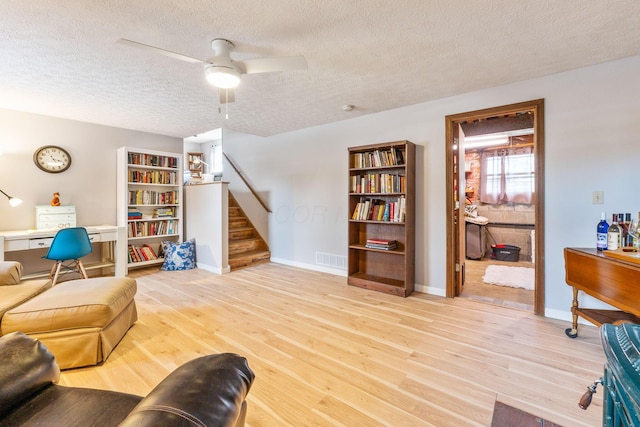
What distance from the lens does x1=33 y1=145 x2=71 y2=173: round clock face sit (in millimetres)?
3740

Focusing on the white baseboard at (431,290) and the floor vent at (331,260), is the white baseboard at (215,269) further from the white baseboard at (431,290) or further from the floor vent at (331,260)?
the white baseboard at (431,290)

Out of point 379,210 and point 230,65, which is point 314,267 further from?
point 230,65

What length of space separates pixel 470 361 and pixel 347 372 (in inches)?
34.4

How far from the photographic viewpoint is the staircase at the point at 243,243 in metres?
4.80

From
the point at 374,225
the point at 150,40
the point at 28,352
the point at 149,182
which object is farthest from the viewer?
the point at 149,182

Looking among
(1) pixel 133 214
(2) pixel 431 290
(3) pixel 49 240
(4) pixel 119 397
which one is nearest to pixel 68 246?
(3) pixel 49 240

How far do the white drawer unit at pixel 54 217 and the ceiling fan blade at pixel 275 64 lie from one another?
3.49 meters

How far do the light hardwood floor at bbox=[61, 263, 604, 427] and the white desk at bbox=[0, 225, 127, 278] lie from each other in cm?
115

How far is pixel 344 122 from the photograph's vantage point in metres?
4.09

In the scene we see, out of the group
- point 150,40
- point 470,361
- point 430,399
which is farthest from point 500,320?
point 150,40

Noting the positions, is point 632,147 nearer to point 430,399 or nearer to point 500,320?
point 500,320

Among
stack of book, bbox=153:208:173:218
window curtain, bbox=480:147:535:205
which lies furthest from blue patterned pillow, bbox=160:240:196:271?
window curtain, bbox=480:147:535:205

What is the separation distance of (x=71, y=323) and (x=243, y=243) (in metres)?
3.17

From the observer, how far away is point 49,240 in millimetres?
3393
